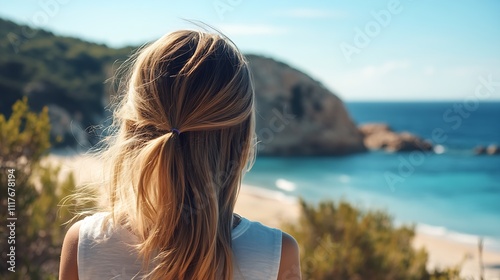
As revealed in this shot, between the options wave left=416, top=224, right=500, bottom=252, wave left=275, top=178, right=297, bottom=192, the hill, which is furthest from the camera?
the hill

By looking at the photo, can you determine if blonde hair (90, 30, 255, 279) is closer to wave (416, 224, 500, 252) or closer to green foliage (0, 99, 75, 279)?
green foliage (0, 99, 75, 279)

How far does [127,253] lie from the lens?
1223 millimetres

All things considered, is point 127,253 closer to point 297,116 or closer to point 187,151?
point 187,151

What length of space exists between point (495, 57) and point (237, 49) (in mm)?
54990

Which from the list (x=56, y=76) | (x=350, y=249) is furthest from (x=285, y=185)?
(x=350, y=249)

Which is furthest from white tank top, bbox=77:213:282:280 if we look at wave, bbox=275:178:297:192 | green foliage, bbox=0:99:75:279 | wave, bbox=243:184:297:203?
wave, bbox=275:178:297:192

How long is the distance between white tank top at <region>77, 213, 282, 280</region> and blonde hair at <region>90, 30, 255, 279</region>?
0.03m

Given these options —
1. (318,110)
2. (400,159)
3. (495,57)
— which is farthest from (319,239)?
(495,57)

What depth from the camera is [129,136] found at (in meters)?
1.38

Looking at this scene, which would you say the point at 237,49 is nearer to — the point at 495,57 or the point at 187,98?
the point at 187,98

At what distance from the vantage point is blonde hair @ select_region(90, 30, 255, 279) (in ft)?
4.06

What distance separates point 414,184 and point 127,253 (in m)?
28.5

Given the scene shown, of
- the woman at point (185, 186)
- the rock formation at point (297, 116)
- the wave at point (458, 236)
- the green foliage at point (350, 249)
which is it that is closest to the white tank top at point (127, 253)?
the woman at point (185, 186)

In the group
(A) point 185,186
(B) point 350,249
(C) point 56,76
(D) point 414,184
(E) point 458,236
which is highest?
(A) point 185,186
